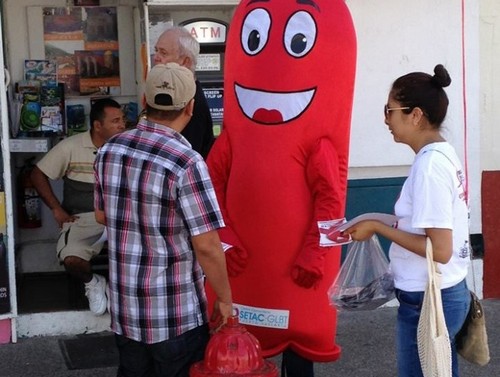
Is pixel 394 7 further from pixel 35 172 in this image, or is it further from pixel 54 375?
pixel 54 375

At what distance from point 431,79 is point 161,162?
1.05 metres

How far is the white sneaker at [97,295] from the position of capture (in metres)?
5.48

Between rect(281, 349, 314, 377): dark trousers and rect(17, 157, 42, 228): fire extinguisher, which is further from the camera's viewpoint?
rect(17, 157, 42, 228): fire extinguisher

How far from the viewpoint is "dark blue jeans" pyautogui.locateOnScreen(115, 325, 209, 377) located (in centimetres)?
329

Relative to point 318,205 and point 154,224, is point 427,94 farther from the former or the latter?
point 154,224

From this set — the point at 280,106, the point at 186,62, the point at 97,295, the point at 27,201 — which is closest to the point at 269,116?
the point at 280,106

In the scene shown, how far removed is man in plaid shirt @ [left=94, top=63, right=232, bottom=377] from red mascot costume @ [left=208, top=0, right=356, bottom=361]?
0.71 m

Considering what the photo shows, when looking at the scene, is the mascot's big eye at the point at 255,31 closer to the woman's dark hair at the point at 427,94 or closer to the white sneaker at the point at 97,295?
the woman's dark hair at the point at 427,94

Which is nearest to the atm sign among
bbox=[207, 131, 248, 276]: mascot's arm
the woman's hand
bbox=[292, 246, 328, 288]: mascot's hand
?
bbox=[207, 131, 248, 276]: mascot's arm

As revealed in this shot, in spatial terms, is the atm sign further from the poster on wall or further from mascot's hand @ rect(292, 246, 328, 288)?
mascot's hand @ rect(292, 246, 328, 288)

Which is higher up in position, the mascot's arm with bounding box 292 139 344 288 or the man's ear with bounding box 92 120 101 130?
the man's ear with bounding box 92 120 101 130

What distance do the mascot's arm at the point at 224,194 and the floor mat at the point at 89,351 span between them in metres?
1.49

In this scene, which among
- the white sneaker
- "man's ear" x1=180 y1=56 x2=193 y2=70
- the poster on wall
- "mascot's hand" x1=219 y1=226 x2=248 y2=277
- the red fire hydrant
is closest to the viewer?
the red fire hydrant

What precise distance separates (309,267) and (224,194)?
56 centimetres
